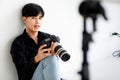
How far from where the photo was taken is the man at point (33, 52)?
4.92ft

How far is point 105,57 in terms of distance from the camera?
2143mm

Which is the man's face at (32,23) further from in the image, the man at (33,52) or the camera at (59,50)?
the camera at (59,50)

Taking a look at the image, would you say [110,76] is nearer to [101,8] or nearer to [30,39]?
[30,39]

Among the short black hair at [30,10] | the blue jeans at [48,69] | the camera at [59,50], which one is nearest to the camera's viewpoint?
the camera at [59,50]

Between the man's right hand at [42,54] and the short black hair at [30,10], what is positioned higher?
the short black hair at [30,10]

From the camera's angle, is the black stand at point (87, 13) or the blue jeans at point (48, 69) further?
the blue jeans at point (48, 69)

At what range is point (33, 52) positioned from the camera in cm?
164

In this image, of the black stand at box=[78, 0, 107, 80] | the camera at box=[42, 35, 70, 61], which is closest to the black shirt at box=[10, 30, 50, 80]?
the camera at box=[42, 35, 70, 61]

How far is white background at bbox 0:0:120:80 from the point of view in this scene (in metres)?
1.61

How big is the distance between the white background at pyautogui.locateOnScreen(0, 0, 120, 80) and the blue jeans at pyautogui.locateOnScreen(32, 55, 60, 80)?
0.17 metres

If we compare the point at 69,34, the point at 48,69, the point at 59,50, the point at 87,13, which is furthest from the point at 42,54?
the point at 87,13

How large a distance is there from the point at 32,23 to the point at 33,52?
0.68 feet

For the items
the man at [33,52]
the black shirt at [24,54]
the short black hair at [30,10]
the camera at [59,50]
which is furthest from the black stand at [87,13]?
the short black hair at [30,10]

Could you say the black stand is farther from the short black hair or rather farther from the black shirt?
the short black hair
